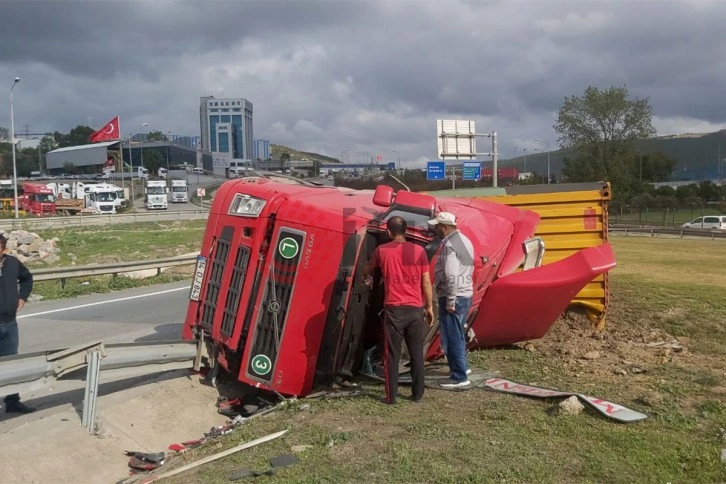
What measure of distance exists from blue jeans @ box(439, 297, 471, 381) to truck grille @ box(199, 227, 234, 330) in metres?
2.11

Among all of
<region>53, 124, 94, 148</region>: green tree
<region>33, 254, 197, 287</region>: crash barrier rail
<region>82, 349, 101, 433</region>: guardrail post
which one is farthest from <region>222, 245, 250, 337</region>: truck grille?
<region>53, 124, 94, 148</region>: green tree

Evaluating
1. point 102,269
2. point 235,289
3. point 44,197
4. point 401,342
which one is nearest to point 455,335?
point 401,342

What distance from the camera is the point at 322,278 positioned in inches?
220

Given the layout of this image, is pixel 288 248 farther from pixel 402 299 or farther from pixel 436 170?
pixel 436 170

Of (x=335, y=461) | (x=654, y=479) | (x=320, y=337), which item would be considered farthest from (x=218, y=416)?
(x=654, y=479)

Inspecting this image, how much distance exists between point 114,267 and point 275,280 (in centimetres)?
1146

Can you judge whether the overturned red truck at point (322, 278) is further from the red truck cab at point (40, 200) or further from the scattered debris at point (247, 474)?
the red truck cab at point (40, 200)

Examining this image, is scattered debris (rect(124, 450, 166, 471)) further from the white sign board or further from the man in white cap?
the white sign board

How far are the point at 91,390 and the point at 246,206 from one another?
2102 millimetres

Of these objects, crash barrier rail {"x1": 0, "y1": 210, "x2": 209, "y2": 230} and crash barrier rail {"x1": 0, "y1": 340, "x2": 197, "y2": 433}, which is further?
crash barrier rail {"x1": 0, "y1": 210, "x2": 209, "y2": 230}

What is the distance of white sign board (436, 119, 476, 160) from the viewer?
2441 centimetres

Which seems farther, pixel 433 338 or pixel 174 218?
pixel 174 218

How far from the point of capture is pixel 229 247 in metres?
6.21

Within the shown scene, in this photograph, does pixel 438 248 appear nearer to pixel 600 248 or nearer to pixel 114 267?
pixel 600 248
